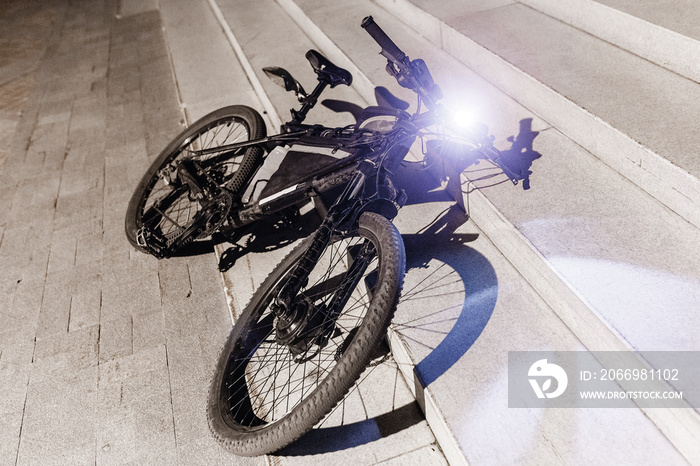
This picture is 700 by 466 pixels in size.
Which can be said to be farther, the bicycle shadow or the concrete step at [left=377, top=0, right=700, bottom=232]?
the concrete step at [left=377, top=0, right=700, bottom=232]

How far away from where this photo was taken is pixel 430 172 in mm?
3689

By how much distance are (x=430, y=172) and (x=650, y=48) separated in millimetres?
1713

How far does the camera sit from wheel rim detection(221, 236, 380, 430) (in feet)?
8.67

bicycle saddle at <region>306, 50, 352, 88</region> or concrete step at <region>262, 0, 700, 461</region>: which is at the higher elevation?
bicycle saddle at <region>306, 50, 352, 88</region>

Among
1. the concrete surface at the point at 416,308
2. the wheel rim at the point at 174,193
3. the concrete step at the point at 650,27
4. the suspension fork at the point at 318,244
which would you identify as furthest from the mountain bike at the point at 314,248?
the concrete step at the point at 650,27

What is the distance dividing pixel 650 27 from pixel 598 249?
1.83 meters

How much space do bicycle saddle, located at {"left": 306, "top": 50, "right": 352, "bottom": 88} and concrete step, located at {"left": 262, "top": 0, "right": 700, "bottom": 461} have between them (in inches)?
45.5

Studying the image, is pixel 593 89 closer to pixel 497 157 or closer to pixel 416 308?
pixel 497 157

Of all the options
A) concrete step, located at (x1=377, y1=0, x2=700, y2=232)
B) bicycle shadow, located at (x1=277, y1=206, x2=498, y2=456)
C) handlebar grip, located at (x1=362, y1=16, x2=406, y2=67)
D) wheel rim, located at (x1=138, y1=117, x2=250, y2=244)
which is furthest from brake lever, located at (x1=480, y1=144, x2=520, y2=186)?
wheel rim, located at (x1=138, y1=117, x2=250, y2=244)

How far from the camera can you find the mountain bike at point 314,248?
7.56 feet

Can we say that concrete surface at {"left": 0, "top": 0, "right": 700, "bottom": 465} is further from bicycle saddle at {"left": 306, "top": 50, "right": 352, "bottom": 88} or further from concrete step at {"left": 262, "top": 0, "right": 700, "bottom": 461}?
bicycle saddle at {"left": 306, "top": 50, "right": 352, "bottom": 88}

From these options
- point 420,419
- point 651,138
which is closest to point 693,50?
point 651,138

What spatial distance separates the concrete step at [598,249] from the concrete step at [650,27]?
0.85 metres

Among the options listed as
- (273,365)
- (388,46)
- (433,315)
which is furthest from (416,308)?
(388,46)
